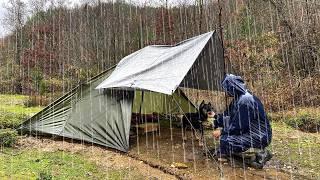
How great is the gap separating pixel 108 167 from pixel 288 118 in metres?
7.07

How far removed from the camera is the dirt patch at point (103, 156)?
247 inches

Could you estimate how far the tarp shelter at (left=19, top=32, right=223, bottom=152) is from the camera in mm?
7195

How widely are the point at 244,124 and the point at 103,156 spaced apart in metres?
2.91

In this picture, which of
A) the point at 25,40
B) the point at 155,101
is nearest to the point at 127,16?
the point at 25,40

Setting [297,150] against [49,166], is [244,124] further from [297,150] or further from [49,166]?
[49,166]

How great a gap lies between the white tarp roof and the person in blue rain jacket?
970mm

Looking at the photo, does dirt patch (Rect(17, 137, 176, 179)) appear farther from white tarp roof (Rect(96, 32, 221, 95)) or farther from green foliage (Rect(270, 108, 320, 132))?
green foliage (Rect(270, 108, 320, 132))

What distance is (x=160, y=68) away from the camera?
7.57 m

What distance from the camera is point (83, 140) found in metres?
8.31

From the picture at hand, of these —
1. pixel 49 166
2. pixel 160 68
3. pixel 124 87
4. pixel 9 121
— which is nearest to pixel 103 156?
pixel 49 166

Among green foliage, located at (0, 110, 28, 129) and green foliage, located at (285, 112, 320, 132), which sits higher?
green foliage, located at (0, 110, 28, 129)

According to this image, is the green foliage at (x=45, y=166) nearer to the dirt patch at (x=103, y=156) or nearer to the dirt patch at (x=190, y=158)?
the dirt patch at (x=103, y=156)

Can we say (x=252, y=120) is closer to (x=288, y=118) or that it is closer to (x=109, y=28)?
(x=288, y=118)

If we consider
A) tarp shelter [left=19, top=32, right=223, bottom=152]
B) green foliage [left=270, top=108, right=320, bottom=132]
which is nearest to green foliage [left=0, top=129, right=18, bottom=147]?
tarp shelter [left=19, top=32, right=223, bottom=152]
